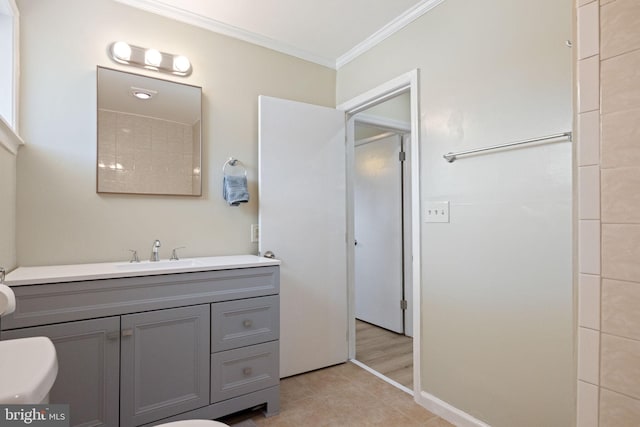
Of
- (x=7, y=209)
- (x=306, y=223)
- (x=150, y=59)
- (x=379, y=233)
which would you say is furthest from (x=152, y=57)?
(x=379, y=233)

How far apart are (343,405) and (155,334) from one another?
4.02 ft

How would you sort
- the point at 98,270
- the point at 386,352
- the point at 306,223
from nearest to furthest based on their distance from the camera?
the point at 98,270 < the point at 306,223 < the point at 386,352

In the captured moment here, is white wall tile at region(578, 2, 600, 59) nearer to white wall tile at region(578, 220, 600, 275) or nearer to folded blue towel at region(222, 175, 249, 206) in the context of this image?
white wall tile at region(578, 220, 600, 275)

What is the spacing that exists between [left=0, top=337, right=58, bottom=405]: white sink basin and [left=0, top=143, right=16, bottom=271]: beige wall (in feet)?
2.89

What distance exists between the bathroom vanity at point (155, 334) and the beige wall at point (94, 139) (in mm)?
220

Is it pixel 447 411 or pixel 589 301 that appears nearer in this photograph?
pixel 589 301

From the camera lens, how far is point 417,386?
2090 millimetres

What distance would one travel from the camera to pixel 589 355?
77 centimetres

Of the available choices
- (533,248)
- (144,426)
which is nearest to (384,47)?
(533,248)

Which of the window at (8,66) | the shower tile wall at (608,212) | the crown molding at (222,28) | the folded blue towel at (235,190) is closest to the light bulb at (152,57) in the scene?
the crown molding at (222,28)

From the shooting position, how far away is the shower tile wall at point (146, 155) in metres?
1.99

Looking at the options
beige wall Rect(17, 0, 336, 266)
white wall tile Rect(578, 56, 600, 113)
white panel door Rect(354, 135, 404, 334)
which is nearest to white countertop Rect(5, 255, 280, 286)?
beige wall Rect(17, 0, 336, 266)

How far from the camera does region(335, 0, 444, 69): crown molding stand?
2.07 metres

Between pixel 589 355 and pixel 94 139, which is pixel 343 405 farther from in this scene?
pixel 94 139
